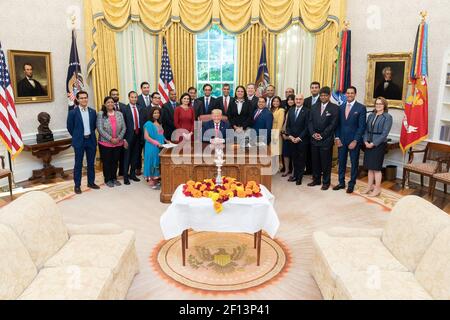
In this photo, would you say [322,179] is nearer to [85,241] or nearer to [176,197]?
[176,197]

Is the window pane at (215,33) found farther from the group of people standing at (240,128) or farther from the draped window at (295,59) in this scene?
the group of people standing at (240,128)

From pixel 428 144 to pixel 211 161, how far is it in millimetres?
4479

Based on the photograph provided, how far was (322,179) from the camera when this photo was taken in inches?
324

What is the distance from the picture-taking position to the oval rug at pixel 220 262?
4.28 m

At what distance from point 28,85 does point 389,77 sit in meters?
7.84

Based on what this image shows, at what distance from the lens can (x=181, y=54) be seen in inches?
386

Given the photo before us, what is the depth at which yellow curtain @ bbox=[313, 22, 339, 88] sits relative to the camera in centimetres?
955

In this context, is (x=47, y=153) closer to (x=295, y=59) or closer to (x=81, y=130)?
(x=81, y=130)

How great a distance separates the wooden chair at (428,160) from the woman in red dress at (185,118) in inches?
170

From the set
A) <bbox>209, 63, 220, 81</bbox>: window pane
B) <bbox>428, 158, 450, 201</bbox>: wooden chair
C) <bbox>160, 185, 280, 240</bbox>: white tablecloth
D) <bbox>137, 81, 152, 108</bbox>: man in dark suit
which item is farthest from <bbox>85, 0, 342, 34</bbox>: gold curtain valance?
<bbox>160, 185, 280, 240</bbox>: white tablecloth

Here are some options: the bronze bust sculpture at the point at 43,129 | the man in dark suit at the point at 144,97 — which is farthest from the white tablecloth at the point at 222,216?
the bronze bust sculpture at the point at 43,129

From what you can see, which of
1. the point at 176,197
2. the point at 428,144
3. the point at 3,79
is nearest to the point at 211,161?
the point at 176,197
